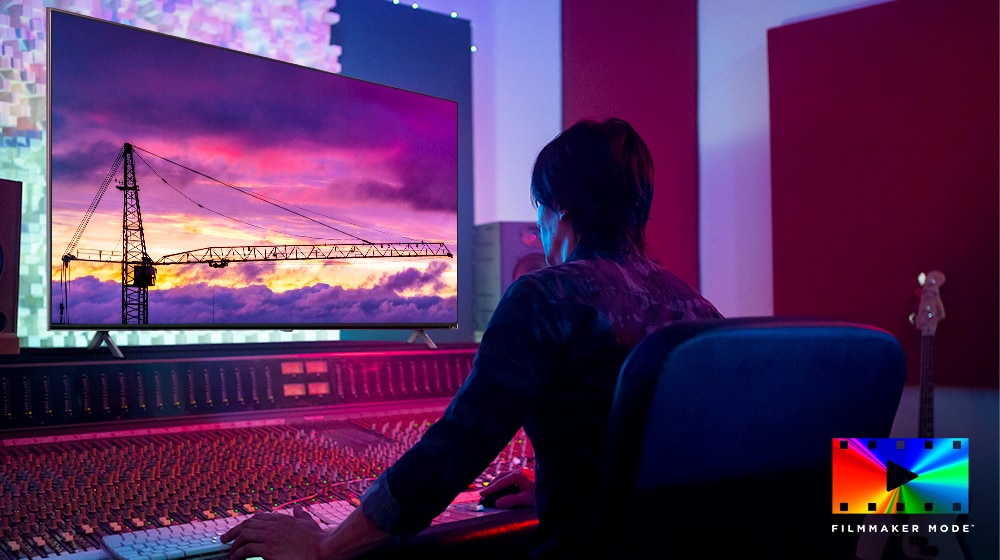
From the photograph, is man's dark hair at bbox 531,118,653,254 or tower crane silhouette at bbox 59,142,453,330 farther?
tower crane silhouette at bbox 59,142,453,330

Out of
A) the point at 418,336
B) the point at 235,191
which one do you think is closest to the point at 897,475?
the point at 418,336

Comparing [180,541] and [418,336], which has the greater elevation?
[418,336]

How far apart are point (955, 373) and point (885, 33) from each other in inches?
52.9

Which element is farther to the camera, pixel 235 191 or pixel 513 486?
pixel 235 191

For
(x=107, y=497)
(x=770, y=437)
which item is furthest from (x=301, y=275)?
(x=770, y=437)

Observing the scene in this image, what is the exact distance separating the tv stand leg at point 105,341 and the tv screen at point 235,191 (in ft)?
0.10

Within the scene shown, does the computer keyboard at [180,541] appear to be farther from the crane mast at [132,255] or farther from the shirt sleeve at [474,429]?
the crane mast at [132,255]

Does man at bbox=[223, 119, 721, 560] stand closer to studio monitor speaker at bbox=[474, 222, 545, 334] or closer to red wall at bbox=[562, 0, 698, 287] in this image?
studio monitor speaker at bbox=[474, 222, 545, 334]

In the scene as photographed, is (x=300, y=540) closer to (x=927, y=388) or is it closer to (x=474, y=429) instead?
(x=474, y=429)

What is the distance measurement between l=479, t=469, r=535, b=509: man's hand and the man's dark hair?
0.45 meters

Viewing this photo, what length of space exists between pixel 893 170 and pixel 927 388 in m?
0.85

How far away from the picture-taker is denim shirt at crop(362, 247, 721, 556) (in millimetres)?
1022

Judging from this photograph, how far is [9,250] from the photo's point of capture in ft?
5.15

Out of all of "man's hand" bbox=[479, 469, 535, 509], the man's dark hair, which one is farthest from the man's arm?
the man's dark hair
